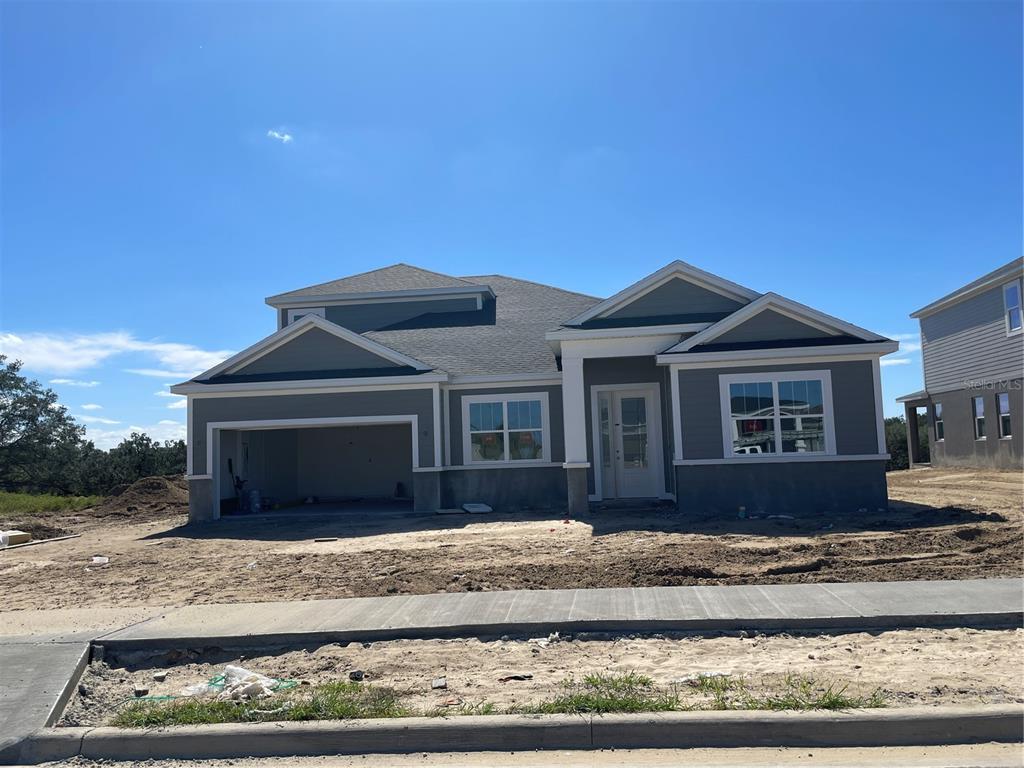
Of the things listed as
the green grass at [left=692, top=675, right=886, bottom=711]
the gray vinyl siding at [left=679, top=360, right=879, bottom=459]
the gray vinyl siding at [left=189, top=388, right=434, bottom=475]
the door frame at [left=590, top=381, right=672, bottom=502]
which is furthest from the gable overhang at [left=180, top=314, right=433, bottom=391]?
the green grass at [left=692, top=675, right=886, bottom=711]

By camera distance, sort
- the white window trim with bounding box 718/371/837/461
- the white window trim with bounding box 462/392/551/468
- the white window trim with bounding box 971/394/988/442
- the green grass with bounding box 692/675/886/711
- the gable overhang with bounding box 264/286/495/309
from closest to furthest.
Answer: the green grass with bounding box 692/675/886/711
the white window trim with bounding box 718/371/837/461
the white window trim with bounding box 462/392/551/468
the gable overhang with bounding box 264/286/495/309
the white window trim with bounding box 971/394/988/442

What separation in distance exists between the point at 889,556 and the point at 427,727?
7708mm

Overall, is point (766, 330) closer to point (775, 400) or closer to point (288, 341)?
point (775, 400)

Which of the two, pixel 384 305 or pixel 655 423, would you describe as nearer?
pixel 655 423

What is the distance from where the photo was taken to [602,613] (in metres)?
7.54

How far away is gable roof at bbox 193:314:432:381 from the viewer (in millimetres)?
19266

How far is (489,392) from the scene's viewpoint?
759 inches

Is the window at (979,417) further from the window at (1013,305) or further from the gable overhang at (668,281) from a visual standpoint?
the gable overhang at (668,281)

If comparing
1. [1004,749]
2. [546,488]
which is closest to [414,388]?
[546,488]

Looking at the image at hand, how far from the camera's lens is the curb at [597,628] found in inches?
277

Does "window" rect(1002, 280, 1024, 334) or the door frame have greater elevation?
"window" rect(1002, 280, 1024, 334)

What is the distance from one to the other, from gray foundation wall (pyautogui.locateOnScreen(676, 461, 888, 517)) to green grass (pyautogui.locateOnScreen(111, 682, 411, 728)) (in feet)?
35.6

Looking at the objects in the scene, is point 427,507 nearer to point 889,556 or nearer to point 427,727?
point 889,556

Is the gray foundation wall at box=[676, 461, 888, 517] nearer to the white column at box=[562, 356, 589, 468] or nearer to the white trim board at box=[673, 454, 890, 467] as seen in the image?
the white trim board at box=[673, 454, 890, 467]
